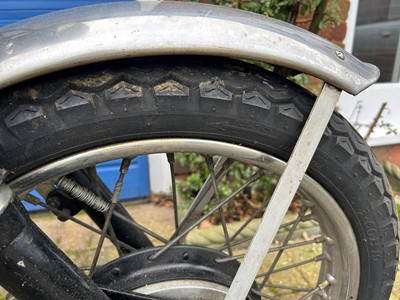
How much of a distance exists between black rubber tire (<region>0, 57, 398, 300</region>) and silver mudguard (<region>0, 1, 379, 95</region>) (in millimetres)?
53

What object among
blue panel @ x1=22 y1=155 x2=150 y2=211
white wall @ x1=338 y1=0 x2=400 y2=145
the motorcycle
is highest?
white wall @ x1=338 y1=0 x2=400 y2=145

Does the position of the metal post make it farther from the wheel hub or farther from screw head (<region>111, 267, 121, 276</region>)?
screw head (<region>111, 267, 121, 276</region>)

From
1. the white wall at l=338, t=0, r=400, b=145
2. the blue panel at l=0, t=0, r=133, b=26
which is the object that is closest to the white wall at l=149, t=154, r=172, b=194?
the blue panel at l=0, t=0, r=133, b=26

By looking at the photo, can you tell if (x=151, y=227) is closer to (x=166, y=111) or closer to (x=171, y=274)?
(x=171, y=274)

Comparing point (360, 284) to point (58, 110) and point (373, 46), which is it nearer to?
point (58, 110)

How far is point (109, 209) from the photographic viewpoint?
88 centimetres

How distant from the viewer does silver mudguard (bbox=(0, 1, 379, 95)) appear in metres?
0.61

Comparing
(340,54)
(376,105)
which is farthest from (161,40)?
(376,105)

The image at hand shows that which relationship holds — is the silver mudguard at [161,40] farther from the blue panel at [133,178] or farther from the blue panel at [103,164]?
the blue panel at [133,178]

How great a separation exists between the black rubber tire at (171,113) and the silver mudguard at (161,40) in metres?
0.05

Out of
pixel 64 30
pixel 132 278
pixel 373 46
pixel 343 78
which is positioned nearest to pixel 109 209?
pixel 132 278

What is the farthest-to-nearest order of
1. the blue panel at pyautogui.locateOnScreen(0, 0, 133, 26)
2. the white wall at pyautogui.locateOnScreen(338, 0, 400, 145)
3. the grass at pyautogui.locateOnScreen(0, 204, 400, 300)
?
the white wall at pyautogui.locateOnScreen(338, 0, 400, 145)
the blue panel at pyautogui.locateOnScreen(0, 0, 133, 26)
the grass at pyautogui.locateOnScreen(0, 204, 400, 300)

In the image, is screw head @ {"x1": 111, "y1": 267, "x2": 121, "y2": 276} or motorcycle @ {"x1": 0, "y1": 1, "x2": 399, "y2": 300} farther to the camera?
screw head @ {"x1": 111, "y1": 267, "x2": 121, "y2": 276}

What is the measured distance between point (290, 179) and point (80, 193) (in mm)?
414
